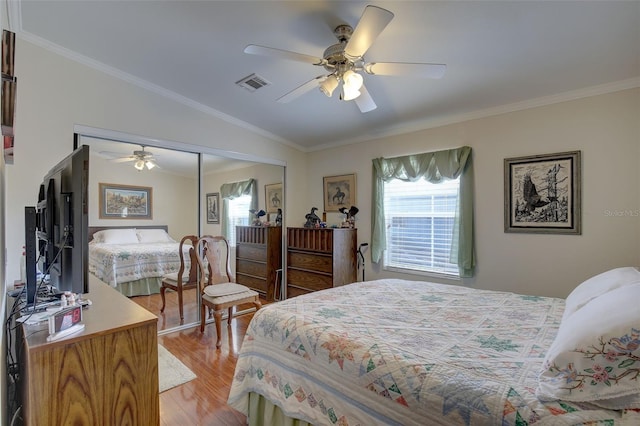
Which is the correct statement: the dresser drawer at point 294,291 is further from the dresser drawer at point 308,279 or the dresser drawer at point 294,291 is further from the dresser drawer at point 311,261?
the dresser drawer at point 311,261

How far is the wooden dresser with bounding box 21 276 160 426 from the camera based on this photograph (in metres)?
1.12

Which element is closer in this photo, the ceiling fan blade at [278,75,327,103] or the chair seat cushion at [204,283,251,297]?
the ceiling fan blade at [278,75,327,103]

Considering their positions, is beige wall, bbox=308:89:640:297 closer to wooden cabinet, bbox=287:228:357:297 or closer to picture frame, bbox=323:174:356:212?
wooden cabinet, bbox=287:228:357:297

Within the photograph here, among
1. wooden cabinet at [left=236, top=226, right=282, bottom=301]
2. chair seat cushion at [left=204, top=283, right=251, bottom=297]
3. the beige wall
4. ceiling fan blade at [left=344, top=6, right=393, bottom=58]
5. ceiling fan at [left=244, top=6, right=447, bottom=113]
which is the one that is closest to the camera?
ceiling fan blade at [left=344, top=6, right=393, bottom=58]

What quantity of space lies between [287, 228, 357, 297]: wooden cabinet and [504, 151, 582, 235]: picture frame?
1793 millimetres

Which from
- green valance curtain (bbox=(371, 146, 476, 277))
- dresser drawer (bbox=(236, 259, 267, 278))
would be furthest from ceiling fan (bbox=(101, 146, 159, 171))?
green valance curtain (bbox=(371, 146, 476, 277))

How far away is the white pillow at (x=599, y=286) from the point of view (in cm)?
145

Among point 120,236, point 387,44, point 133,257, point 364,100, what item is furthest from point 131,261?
point 387,44

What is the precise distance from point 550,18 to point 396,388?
2267 millimetres

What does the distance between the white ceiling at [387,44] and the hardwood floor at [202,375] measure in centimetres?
251

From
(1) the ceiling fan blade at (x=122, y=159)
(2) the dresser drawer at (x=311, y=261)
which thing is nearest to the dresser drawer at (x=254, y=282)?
(2) the dresser drawer at (x=311, y=261)

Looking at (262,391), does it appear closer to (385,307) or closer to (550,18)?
(385,307)

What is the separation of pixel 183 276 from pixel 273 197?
1.64 meters

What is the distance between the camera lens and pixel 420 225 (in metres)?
3.56
